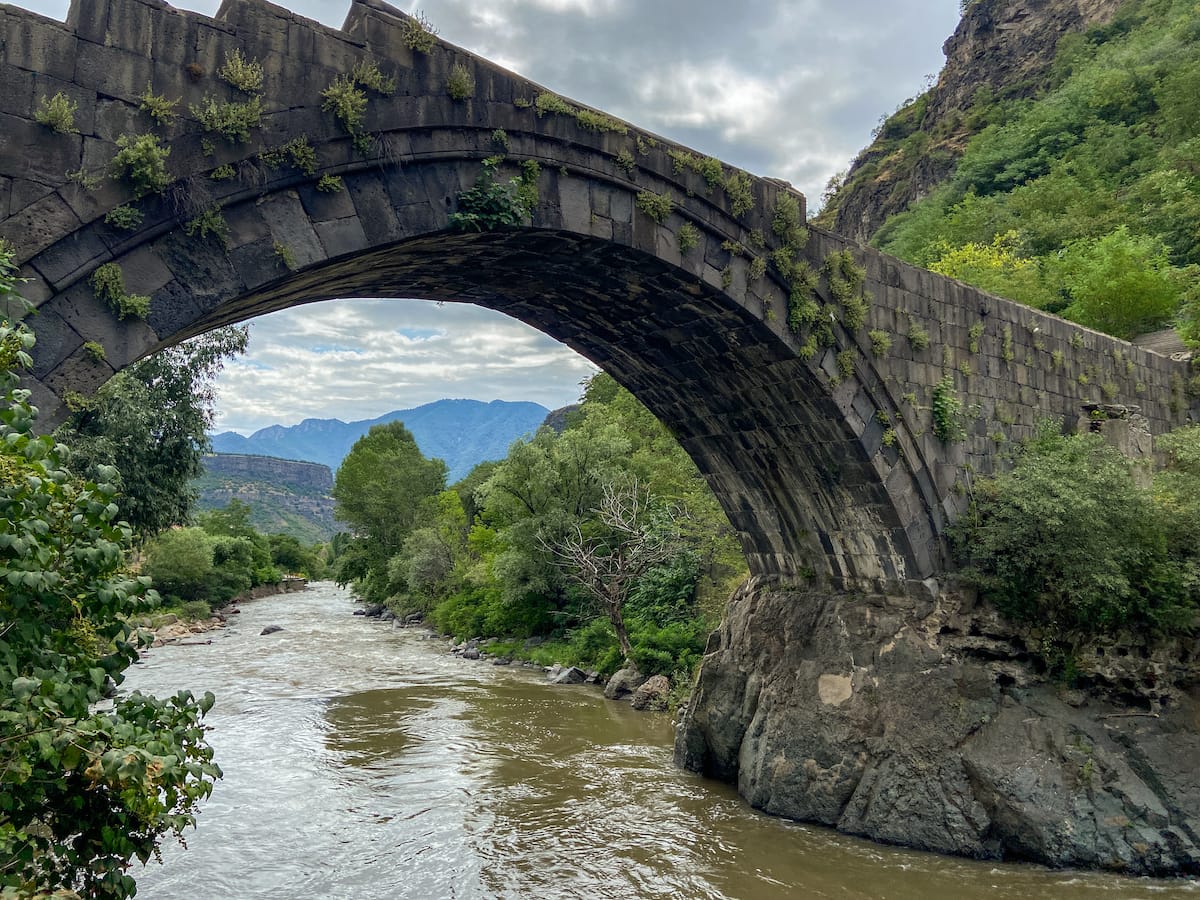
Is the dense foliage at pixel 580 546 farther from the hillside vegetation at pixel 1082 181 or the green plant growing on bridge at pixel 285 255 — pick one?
the green plant growing on bridge at pixel 285 255

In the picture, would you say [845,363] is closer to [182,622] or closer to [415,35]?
[415,35]

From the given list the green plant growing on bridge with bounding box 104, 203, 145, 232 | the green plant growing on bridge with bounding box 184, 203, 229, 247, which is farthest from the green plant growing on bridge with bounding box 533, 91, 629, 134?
the green plant growing on bridge with bounding box 104, 203, 145, 232

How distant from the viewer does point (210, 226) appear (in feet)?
17.1

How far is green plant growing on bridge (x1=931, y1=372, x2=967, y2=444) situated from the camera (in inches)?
392

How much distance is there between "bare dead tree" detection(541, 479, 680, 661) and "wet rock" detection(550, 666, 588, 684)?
1.14 meters

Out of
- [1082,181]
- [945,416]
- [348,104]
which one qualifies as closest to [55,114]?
[348,104]

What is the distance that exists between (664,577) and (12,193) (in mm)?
Result: 16090

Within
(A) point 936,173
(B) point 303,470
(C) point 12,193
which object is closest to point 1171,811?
(C) point 12,193

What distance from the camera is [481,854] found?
8.38 metres

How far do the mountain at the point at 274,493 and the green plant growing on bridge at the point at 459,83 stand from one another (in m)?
132

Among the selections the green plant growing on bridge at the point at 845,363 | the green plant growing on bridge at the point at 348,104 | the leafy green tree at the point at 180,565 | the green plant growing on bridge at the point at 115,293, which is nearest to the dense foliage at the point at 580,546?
the green plant growing on bridge at the point at 845,363

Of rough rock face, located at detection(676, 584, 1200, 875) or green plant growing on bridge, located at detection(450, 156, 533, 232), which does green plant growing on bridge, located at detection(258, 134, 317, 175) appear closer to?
green plant growing on bridge, located at detection(450, 156, 533, 232)

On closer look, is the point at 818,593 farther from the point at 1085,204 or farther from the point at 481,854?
the point at 1085,204

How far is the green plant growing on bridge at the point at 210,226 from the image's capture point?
5148 millimetres
